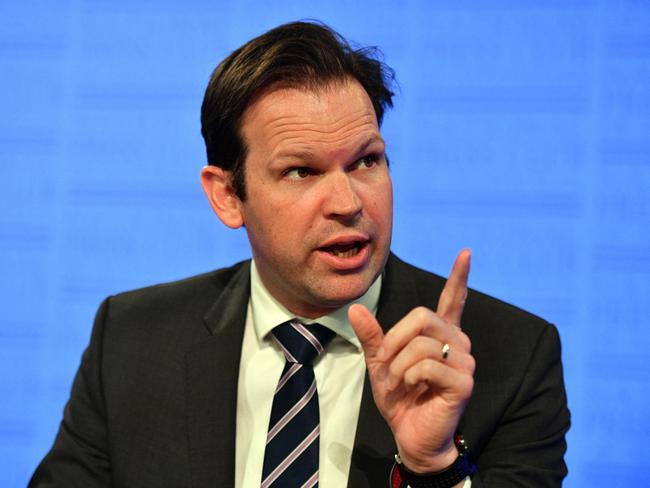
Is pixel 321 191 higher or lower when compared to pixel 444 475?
higher

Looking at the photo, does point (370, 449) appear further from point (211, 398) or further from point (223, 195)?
point (223, 195)

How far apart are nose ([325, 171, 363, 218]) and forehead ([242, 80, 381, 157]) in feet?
0.25

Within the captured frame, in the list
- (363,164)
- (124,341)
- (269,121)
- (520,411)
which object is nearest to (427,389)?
(520,411)

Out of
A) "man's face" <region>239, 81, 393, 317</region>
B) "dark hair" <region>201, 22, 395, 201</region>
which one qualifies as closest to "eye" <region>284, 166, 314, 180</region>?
"man's face" <region>239, 81, 393, 317</region>

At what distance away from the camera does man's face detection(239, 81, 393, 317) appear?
6.29 ft

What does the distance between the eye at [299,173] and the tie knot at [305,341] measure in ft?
1.11

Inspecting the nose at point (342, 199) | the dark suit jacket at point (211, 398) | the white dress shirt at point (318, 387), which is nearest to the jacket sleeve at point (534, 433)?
the dark suit jacket at point (211, 398)

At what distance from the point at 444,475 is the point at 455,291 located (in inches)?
13.1

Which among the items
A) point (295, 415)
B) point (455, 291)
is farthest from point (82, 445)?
point (455, 291)

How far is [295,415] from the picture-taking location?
6.65ft

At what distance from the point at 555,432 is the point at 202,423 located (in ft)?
2.48

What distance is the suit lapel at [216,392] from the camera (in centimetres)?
200

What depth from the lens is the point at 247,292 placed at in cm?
227

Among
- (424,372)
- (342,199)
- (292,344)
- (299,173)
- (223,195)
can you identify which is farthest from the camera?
(223,195)
